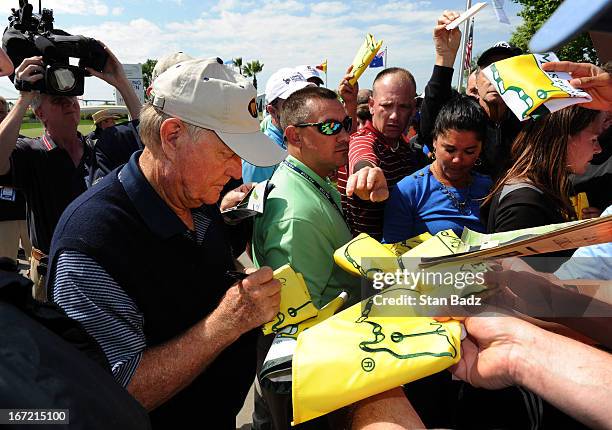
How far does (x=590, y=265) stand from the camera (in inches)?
59.2

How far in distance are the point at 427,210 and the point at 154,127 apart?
1.52 meters

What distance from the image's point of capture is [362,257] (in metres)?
1.42

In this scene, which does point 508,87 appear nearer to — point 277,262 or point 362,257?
point 362,257

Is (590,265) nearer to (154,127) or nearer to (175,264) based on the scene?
(175,264)

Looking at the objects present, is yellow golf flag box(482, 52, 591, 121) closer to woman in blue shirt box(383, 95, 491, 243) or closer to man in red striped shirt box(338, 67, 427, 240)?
woman in blue shirt box(383, 95, 491, 243)

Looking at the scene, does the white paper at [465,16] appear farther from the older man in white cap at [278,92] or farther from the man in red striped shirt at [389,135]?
the older man in white cap at [278,92]

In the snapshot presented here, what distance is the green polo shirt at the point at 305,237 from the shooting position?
1724mm

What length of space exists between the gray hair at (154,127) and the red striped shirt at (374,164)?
4.08ft

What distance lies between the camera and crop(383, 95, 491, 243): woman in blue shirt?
237cm

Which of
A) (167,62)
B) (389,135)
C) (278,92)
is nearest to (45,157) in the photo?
(167,62)

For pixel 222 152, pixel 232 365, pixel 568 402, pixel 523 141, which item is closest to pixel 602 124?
pixel 523 141

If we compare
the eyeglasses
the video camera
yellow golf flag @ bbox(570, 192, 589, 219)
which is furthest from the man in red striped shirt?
the video camera

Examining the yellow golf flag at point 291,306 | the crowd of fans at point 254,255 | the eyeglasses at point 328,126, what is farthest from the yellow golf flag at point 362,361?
the eyeglasses at point 328,126

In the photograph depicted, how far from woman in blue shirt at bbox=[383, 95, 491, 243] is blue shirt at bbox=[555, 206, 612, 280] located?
2.62 ft
